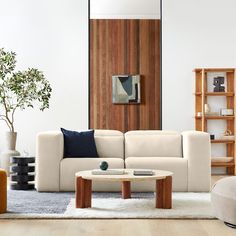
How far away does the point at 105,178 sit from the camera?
5301 mm

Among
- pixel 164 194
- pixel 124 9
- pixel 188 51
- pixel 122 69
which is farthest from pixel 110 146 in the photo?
pixel 124 9

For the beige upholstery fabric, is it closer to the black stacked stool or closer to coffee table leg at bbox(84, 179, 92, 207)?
the black stacked stool

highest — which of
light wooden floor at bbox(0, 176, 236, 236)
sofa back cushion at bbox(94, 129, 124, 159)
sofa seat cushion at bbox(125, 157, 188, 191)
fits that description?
sofa back cushion at bbox(94, 129, 124, 159)

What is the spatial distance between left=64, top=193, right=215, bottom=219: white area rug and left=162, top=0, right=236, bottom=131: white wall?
3.18m

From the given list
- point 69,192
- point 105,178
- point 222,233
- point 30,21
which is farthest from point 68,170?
point 30,21

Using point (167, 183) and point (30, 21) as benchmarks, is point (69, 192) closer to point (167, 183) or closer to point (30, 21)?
point (167, 183)

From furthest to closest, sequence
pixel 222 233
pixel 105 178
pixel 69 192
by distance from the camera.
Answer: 1. pixel 69 192
2. pixel 105 178
3. pixel 222 233

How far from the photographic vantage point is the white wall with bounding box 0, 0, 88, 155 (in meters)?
9.19

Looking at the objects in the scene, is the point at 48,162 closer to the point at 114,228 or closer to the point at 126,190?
the point at 126,190

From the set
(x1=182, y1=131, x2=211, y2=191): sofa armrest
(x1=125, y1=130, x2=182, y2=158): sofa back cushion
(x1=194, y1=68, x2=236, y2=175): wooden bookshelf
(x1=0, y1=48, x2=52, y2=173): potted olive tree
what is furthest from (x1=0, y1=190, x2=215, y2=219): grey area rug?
(x1=194, y1=68, x2=236, y2=175): wooden bookshelf

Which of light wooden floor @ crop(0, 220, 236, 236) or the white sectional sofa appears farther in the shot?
the white sectional sofa

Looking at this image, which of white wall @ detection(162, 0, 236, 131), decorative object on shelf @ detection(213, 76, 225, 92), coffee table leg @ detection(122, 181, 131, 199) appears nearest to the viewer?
coffee table leg @ detection(122, 181, 131, 199)

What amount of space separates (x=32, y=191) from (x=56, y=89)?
280cm

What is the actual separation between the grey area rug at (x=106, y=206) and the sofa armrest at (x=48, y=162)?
186mm
